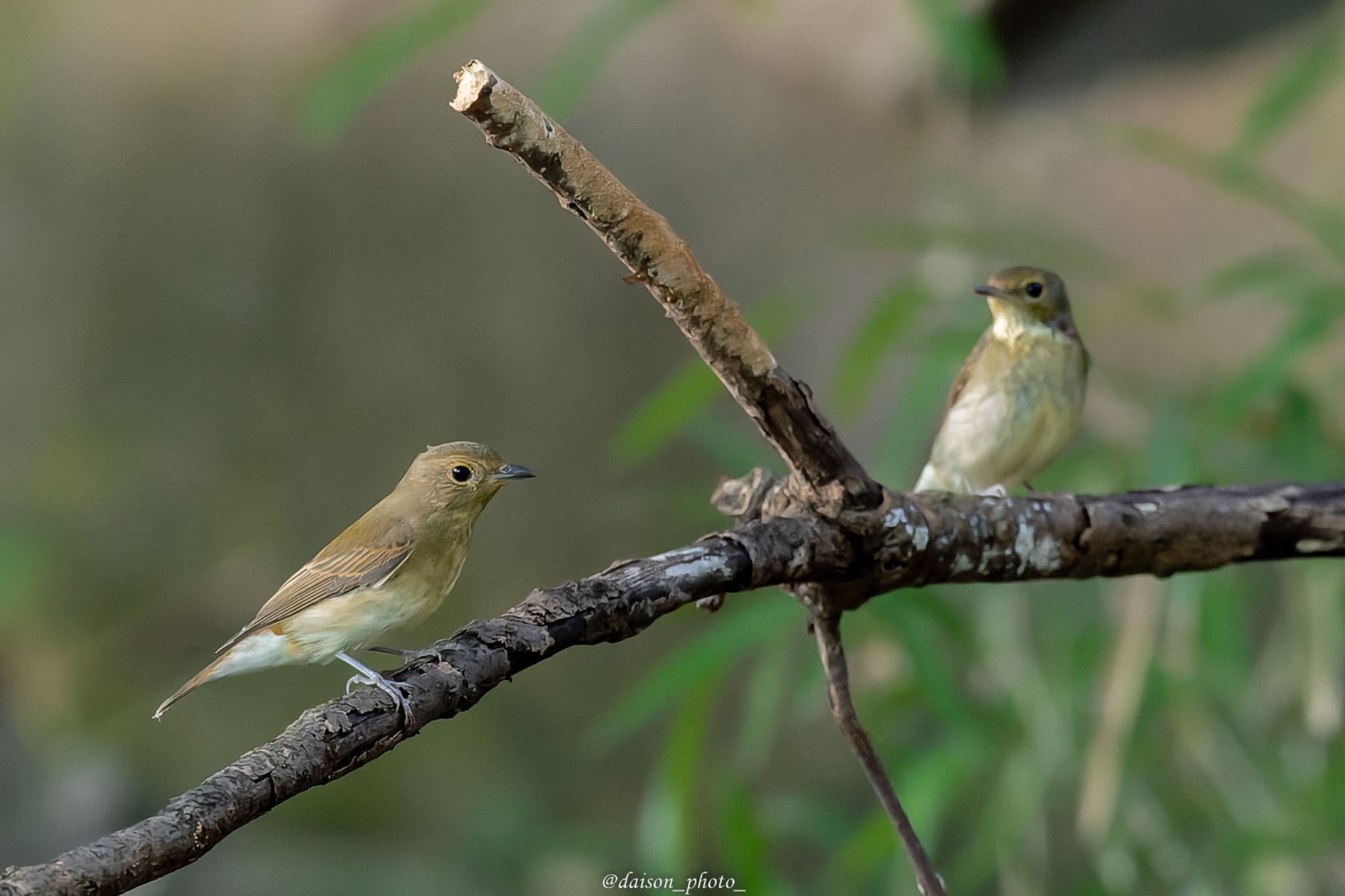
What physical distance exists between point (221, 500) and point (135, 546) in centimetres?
30

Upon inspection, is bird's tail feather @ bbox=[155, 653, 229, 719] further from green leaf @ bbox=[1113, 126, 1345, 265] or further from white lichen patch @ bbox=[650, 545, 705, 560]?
green leaf @ bbox=[1113, 126, 1345, 265]

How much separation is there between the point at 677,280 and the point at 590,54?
4.44ft

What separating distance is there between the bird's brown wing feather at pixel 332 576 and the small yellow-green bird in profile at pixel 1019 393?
1026 mm

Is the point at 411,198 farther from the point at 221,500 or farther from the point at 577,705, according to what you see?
the point at 577,705

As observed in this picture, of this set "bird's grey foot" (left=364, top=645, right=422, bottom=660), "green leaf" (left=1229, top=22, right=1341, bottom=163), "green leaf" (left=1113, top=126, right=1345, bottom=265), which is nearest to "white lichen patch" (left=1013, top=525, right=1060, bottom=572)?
"bird's grey foot" (left=364, top=645, right=422, bottom=660)

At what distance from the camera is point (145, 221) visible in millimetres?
3896

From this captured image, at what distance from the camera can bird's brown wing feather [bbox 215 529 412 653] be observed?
0.95 m

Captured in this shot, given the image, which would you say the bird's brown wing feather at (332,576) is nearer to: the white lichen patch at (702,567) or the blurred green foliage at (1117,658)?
the white lichen patch at (702,567)

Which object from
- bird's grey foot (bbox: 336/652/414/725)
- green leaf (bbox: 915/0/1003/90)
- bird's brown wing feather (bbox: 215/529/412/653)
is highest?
green leaf (bbox: 915/0/1003/90)

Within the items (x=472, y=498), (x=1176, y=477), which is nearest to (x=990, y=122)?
(x=1176, y=477)

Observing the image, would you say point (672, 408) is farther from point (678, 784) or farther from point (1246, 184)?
point (1246, 184)

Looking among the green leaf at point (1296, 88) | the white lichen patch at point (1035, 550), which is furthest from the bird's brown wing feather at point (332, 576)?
the green leaf at point (1296, 88)

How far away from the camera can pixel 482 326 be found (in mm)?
4086

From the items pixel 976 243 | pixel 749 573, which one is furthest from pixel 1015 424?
pixel 749 573
